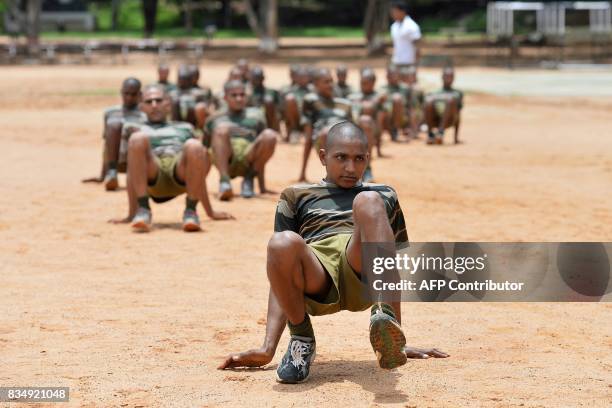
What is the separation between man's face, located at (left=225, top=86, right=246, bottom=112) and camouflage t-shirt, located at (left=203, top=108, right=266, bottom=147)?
0.27 ft

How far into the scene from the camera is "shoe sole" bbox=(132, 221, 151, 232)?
36.2ft

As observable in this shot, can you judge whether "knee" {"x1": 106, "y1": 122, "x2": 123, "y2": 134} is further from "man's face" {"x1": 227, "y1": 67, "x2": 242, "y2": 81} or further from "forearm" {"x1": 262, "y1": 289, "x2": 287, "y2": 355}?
"forearm" {"x1": 262, "y1": 289, "x2": 287, "y2": 355}

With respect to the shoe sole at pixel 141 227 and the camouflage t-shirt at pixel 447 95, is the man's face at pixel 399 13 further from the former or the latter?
the shoe sole at pixel 141 227

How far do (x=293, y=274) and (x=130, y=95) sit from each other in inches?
322

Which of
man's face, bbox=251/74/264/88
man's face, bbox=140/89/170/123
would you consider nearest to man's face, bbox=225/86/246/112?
man's face, bbox=140/89/170/123

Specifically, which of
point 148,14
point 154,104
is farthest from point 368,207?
point 148,14

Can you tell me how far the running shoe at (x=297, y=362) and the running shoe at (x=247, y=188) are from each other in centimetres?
761

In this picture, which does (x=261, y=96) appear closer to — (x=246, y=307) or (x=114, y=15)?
(x=246, y=307)

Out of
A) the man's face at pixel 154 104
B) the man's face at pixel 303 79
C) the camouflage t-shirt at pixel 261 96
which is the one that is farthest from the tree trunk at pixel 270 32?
the man's face at pixel 154 104

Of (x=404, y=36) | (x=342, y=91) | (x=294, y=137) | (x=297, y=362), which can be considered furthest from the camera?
(x=404, y=36)

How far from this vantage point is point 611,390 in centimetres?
567

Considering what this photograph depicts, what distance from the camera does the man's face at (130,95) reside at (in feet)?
44.2

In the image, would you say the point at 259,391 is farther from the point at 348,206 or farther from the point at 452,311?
the point at 452,311

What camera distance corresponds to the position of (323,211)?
6.16m
